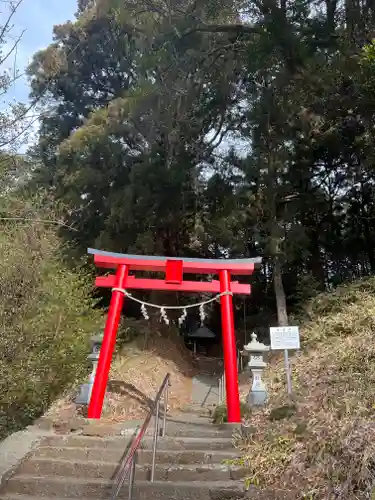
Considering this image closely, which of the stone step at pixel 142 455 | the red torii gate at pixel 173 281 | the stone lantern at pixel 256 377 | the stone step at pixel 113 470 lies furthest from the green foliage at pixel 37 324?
the stone lantern at pixel 256 377

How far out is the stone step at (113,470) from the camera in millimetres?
5062

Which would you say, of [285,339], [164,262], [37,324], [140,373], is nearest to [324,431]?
[285,339]

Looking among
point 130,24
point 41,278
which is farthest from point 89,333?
point 130,24

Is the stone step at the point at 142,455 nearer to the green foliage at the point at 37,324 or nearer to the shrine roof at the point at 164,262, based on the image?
the green foliage at the point at 37,324

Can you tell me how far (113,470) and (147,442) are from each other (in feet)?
2.45

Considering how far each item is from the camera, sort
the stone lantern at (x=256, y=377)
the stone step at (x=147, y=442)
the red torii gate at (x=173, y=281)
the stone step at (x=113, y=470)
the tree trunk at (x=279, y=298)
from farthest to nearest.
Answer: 1. the tree trunk at (x=279, y=298)
2. the red torii gate at (x=173, y=281)
3. the stone lantern at (x=256, y=377)
4. the stone step at (x=147, y=442)
5. the stone step at (x=113, y=470)

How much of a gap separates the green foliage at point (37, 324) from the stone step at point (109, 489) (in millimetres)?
1784

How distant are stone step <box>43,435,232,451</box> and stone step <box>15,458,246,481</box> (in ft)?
1.53

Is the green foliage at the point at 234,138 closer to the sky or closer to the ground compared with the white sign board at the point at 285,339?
closer to the sky

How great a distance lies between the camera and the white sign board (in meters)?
6.68

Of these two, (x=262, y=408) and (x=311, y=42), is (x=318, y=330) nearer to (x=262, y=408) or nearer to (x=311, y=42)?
(x=262, y=408)

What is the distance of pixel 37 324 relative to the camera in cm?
712

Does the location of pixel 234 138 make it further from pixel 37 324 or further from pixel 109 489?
pixel 109 489

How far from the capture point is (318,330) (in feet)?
30.5
